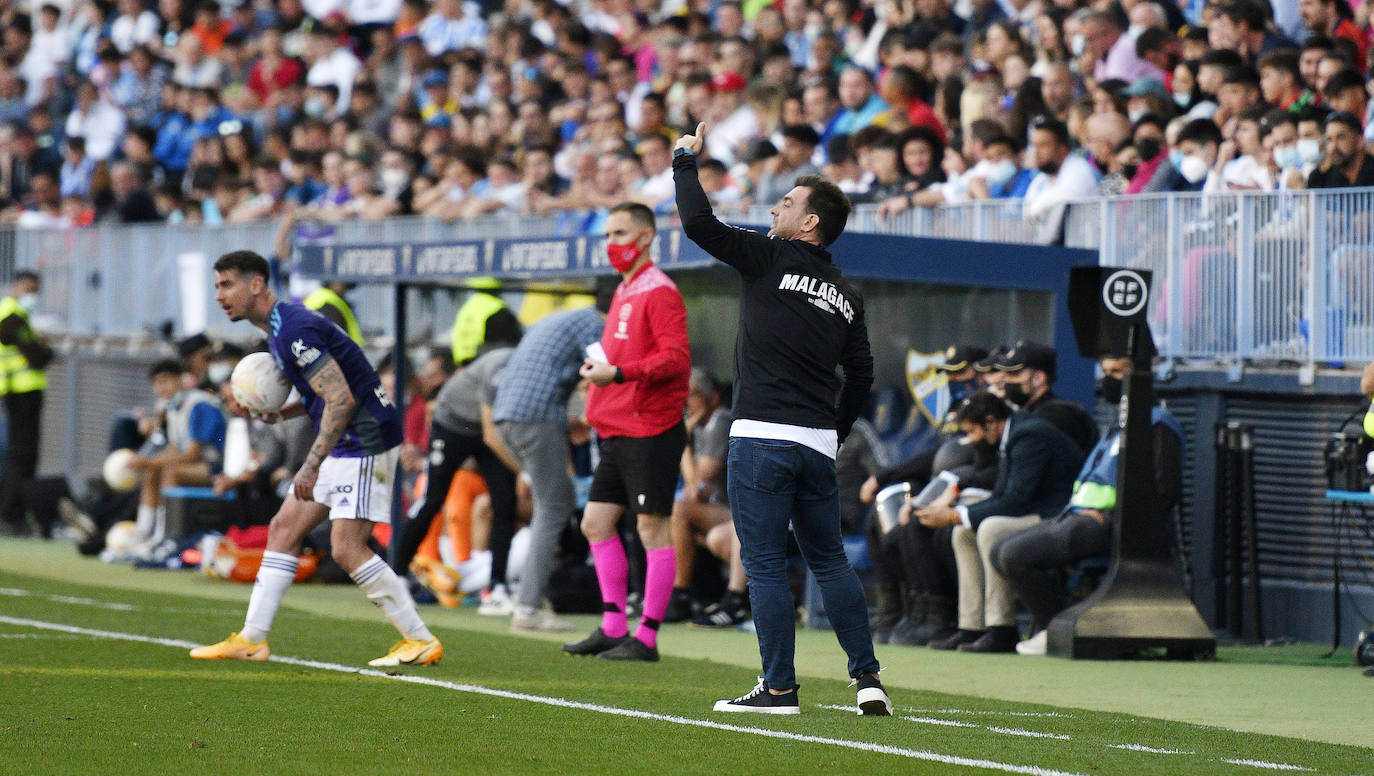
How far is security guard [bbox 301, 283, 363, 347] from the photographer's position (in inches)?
561

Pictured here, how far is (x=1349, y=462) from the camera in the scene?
11094mm

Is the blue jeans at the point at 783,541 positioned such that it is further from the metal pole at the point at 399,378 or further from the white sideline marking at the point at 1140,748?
the metal pole at the point at 399,378

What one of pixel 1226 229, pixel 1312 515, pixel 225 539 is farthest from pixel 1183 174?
pixel 225 539

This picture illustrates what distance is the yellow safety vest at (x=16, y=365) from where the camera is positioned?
64.6ft

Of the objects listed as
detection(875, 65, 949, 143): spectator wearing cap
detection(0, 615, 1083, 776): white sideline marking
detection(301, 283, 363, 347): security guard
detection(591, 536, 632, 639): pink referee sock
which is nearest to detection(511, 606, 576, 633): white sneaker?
detection(591, 536, 632, 639): pink referee sock


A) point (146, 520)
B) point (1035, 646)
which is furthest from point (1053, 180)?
point (146, 520)

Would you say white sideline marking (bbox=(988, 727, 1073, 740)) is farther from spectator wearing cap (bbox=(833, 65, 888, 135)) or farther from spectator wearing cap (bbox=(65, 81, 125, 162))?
spectator wearing cap (bbox=(65, 81, 125, 162))

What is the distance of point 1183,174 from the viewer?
43.2 feet

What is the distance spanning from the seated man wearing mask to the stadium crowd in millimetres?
2028

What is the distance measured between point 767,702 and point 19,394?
13933mm

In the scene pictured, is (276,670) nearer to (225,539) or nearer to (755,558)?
(755,558)

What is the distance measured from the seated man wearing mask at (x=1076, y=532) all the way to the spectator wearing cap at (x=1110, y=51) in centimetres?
428

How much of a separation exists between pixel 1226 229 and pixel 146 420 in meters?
10.6

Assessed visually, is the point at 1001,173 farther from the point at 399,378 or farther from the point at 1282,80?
the point at 399,378
